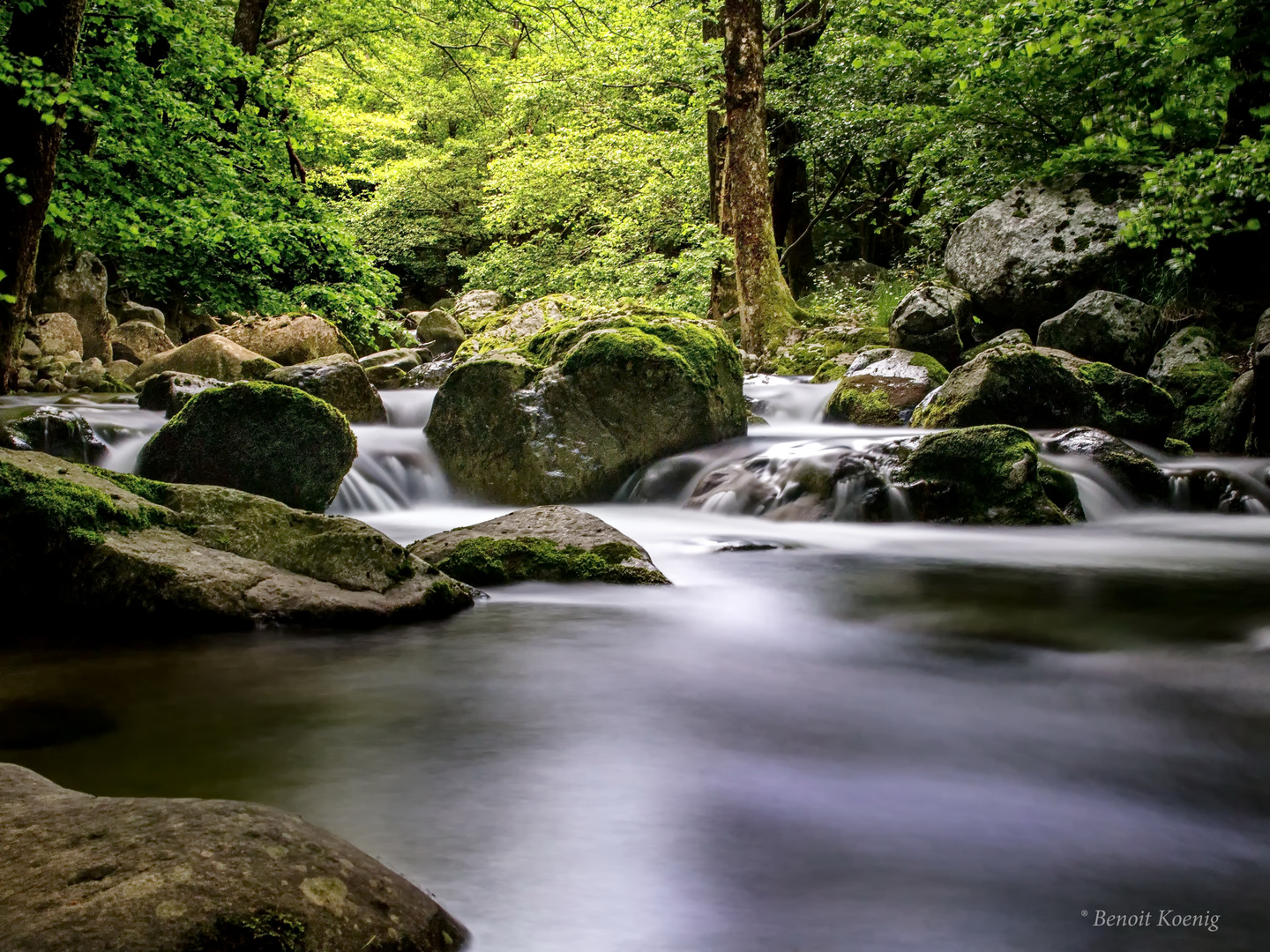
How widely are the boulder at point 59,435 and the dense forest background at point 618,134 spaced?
1.90 metres

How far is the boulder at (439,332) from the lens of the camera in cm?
2106

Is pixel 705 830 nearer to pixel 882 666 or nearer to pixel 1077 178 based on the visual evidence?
pixel 882 666

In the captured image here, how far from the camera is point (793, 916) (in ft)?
6.73

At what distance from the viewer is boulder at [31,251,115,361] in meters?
16.2

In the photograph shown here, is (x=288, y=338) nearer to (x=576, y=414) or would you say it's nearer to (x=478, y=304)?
(x=478, y=304)

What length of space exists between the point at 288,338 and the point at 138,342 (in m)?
3.81

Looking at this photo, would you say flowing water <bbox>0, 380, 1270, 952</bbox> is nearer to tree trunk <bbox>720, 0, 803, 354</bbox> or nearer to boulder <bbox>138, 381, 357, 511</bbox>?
boulder <bbox>138, 381, 357, 511</bbox>

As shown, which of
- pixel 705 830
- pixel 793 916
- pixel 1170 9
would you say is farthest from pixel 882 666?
pixel 1170 9

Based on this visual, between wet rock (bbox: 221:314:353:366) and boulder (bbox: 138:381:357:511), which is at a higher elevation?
wet rock (bbox: 221:314:353:366)

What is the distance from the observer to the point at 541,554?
18.3 feet

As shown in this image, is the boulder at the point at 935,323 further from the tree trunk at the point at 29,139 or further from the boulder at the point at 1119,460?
the tree trunk at the point at 29,139

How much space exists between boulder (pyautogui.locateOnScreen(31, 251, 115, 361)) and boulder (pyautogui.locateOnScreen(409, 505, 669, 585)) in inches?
545

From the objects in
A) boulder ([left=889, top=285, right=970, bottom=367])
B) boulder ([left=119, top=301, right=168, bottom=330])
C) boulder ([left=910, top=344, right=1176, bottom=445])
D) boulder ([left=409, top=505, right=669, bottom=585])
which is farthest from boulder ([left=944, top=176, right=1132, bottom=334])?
boulder ([left=119, top=301, right=168, bottom=330])

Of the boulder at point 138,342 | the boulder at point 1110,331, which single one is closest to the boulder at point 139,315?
the boulder at point 138,342
